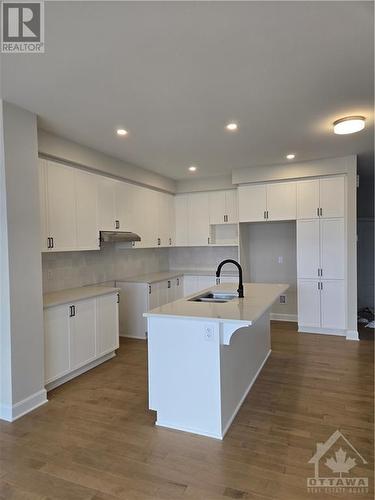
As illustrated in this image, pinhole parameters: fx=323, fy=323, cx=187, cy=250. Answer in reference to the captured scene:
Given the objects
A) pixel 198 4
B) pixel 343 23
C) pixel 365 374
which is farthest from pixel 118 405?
pixel 343 23

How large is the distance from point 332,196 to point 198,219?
243 centimetres

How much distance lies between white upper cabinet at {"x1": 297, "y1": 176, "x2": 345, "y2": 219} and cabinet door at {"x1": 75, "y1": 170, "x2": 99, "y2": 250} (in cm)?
312

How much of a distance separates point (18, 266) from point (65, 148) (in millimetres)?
1589

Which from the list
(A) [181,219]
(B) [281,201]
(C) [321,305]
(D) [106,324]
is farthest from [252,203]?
(D) [106,324]

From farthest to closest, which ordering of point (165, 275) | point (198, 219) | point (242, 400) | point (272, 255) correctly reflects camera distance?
point (198, 219) < point (272, 255) < point (165, 275) < point (242, 400)

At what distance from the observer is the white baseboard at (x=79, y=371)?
3.35 meters

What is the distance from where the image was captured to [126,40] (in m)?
1.94

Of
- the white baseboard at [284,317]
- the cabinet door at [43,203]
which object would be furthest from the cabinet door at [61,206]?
the white baseboard at [284,317]

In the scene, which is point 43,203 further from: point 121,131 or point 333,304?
point 333,304

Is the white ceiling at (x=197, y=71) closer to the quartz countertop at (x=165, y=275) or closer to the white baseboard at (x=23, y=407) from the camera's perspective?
the quartz countertop at (x=165, y=275)

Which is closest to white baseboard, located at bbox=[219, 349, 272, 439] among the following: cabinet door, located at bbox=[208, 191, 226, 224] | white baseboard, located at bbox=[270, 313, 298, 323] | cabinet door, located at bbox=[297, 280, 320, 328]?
cabinet door, located at bbox=[297, 280, 320, 328]

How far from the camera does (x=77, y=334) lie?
357 cm

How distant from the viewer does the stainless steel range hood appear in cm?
429

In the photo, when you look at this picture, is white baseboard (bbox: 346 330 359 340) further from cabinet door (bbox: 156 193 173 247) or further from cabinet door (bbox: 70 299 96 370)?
cabinet door (bbox: 70 299 96 370)
